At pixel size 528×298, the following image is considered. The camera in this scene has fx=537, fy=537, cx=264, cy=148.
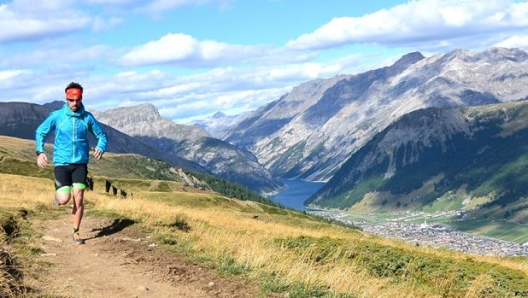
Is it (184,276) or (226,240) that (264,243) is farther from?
(184,276)

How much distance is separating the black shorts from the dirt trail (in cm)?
218

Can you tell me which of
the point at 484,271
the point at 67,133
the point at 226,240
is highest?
the point at 67,133

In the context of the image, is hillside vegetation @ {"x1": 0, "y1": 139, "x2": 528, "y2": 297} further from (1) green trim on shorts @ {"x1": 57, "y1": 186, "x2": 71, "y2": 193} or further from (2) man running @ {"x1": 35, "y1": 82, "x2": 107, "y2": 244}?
(2) man running @ {"x1": 35, "y1": 82, "x2": 107, "y2": 244}

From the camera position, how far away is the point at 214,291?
12.4 m

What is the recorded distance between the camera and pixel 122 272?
1429 centimetres

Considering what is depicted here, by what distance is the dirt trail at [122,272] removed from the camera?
1219 cm

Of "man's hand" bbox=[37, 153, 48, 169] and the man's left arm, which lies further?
the man's left arm

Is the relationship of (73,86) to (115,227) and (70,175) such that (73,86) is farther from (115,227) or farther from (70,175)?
(115,227)

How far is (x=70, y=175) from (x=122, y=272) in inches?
207

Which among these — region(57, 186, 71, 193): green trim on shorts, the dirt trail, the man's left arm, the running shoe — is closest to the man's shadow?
the dirt trail

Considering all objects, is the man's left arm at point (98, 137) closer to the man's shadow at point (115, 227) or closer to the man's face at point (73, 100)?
the man's face at point (73, 100)

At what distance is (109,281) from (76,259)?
3.43 m

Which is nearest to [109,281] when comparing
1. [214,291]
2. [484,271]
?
[214,291]

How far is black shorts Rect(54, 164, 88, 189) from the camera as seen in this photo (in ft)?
58.5
